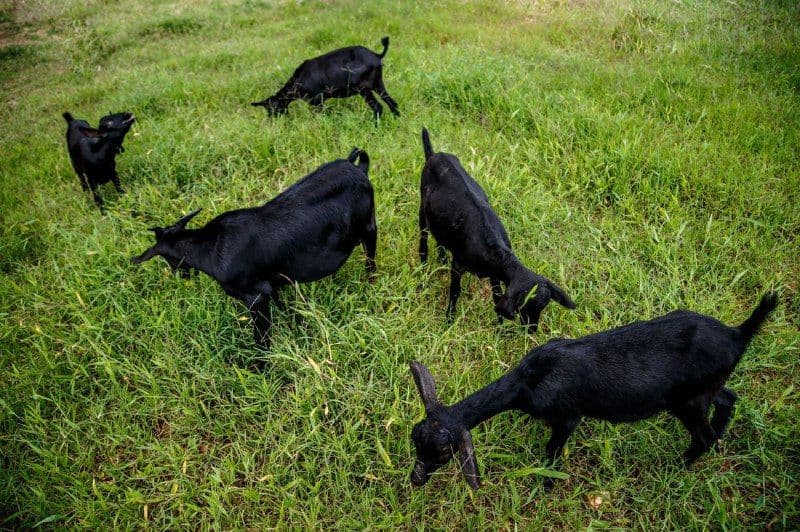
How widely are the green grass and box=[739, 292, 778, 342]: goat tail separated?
0.72 metres

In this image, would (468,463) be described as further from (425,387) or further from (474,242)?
(474,242)

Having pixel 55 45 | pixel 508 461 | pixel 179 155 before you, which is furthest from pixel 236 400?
pixel 55 45

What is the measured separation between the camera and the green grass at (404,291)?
297 cm

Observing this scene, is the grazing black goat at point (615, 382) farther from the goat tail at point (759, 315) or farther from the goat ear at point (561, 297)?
the goat ear at point (561, 297)

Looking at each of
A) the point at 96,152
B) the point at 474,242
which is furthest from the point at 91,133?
the point at 474,242

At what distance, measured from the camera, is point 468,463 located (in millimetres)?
2387

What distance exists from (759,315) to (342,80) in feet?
17.3

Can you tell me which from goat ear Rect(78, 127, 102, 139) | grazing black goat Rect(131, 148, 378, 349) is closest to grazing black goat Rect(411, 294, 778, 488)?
grazing black goat Rect(131, 148, 378, 349)

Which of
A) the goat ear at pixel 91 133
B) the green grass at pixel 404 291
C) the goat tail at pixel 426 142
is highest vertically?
the goat tail at pixel 426 142

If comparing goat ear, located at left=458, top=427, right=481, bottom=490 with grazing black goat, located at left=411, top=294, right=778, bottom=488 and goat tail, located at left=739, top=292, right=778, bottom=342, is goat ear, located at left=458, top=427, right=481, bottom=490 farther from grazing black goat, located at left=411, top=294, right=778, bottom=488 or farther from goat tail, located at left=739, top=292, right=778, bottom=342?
goat tail, located at left=739, top=292, right=778, bottom=342

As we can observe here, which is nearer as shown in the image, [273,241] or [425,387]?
[425,387]

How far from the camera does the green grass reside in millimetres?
2973

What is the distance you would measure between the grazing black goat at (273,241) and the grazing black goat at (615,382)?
4.44 ft

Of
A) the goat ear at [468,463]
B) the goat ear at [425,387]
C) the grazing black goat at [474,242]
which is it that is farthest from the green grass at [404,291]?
the goat ear at [468,463]
